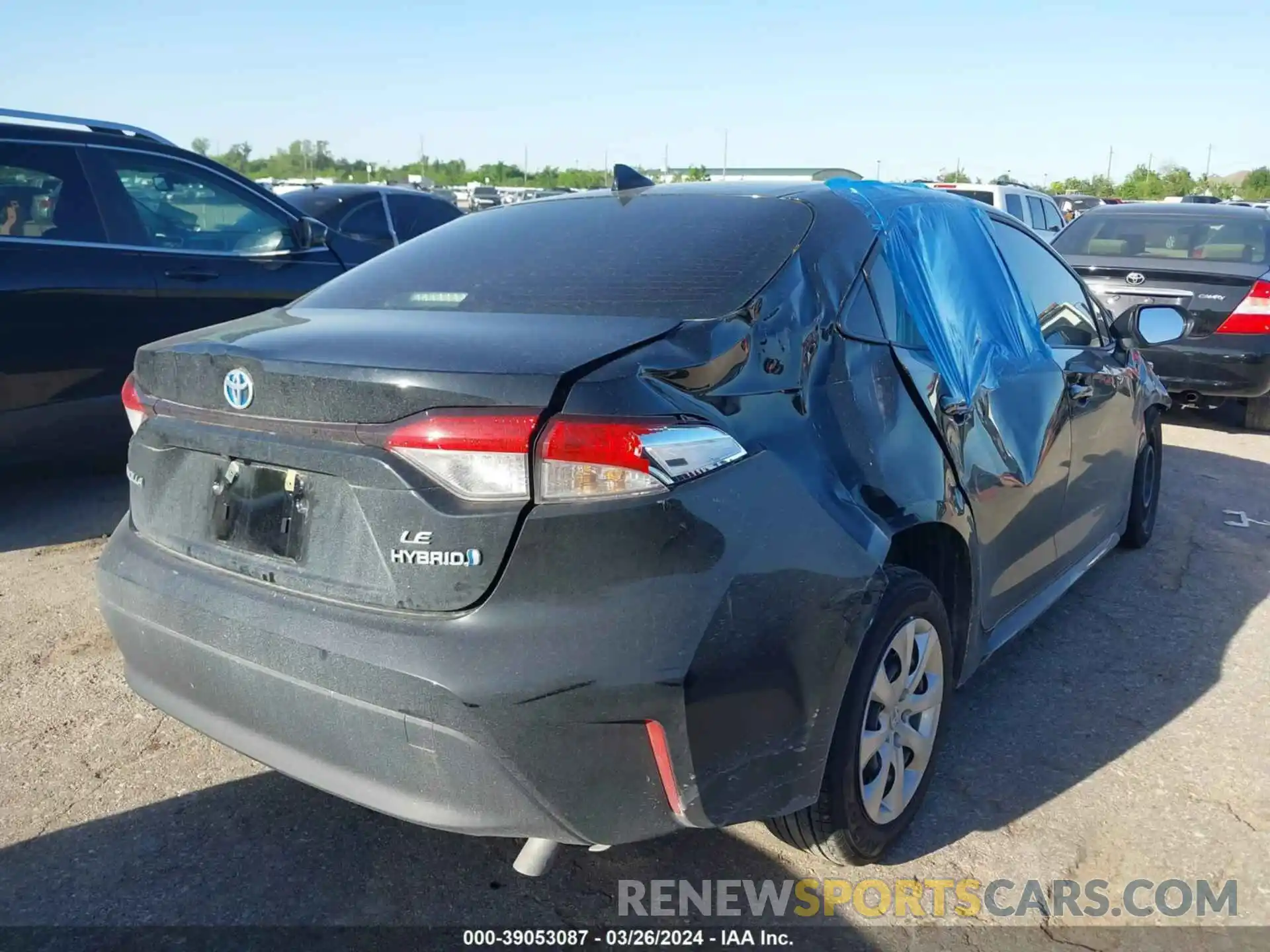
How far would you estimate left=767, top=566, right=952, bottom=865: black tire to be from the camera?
249cm

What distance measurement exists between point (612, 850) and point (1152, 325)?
3266 millimetres

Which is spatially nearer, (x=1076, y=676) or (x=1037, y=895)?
(x=1037, y=895)

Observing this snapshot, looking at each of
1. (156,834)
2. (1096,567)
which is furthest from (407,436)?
(1096,567)

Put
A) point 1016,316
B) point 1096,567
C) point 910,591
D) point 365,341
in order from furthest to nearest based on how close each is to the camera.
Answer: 1. point 1096,567
2. point 1016,316
3. point 910,591
4. point 365,341

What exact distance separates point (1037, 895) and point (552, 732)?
1.37 meters

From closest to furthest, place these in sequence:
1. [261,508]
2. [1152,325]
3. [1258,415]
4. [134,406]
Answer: [261,508]
[134,406]
[1152,325]
[1258,415]

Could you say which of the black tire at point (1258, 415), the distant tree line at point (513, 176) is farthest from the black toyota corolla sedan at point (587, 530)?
the distant tree line at point (513, 176)

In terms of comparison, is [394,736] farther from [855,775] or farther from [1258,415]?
[1258,415]

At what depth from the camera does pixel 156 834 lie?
2814 mm

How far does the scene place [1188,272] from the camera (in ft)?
25.5

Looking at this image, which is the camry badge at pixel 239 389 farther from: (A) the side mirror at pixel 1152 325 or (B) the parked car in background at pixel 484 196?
(B) the parked car in background at pixel 484 196

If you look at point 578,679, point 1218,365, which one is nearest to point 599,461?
point 578,679

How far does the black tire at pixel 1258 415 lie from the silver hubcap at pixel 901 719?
259 inches

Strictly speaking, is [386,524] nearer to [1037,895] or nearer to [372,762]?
[372,762]
